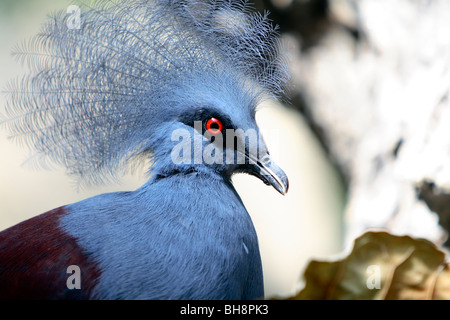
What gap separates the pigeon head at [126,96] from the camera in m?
1.48

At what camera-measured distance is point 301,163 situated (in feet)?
11.3

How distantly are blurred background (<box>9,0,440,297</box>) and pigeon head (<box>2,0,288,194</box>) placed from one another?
0.83 meters

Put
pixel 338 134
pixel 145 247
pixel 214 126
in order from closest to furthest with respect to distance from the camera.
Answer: pixel 145 247 < pixel 214 126 < pixel 338 134

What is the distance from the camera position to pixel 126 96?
4.95 feet

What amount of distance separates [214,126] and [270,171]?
0.77 ft

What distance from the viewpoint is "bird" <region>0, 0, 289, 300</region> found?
4.46ft

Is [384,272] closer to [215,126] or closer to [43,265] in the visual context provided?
[215,126]

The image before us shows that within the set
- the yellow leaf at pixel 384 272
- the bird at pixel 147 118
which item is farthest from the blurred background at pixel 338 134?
the yellow leaf at pixel 384 272

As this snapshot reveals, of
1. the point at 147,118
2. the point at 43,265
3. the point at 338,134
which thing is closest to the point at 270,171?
the point at 147,118

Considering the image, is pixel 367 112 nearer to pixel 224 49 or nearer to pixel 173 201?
pixel 224 49

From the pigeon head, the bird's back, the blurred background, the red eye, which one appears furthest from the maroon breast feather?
the blurred background

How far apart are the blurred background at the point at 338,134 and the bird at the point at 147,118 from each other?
83 cm

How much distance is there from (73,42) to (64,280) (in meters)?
0.78

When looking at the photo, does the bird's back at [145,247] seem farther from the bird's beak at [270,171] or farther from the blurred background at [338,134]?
the blurred background at [338,134]
